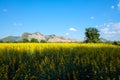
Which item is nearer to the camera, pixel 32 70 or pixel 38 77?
pixel 38 77

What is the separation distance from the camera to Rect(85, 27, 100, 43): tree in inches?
1948

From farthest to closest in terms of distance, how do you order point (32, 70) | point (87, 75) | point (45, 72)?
point (32, 70) < point (45, 72) < point (87, 75)

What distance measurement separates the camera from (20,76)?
6.91 m

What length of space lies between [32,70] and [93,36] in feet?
140

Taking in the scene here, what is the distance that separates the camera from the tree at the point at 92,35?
1948 inches

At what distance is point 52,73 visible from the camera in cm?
720

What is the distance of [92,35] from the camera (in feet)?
161

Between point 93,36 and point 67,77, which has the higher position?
point 93,36

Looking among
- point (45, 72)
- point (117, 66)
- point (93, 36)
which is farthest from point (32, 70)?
point (93, 36)

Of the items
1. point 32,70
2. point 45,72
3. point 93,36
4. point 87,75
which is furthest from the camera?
point 93,36

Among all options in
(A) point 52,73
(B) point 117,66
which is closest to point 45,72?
(A) point 52,73

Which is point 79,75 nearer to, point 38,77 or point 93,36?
point 38,77

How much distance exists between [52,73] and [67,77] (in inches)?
18.7

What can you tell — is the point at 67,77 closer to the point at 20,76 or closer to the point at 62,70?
the point at 62,70
